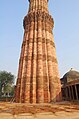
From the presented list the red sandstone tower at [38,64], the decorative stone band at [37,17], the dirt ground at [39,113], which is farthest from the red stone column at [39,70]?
the dirt ground at [39,113]

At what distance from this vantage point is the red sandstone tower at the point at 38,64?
1748 centimetres

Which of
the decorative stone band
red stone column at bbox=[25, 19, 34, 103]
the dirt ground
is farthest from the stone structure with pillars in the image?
the decorative stone band

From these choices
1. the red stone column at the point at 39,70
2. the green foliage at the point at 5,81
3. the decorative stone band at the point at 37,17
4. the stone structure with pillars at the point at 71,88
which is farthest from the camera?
the green foliage at the point at 5,81

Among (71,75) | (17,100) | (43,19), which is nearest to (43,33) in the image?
(43,19)

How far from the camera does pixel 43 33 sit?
70.2ft

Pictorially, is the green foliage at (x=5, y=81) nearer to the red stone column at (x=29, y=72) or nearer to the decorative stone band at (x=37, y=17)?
the decorative stone band at (x=37, y=17)

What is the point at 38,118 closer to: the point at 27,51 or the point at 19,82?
the point at 19,82

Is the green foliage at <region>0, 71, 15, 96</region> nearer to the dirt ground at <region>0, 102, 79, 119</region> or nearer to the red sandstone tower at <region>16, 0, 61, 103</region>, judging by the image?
the red sandstone tower at <region>16, 0, 61, 103</region>

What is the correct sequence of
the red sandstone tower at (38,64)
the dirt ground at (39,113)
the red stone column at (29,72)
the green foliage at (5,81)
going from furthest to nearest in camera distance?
the green foliage at (5,81), the red sandstone tower at (38,64), the red stone column at (29,72), the dirt ground at (39,113)

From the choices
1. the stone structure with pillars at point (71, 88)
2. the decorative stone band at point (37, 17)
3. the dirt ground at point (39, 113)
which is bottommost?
the dirt ground at point (39, 113)

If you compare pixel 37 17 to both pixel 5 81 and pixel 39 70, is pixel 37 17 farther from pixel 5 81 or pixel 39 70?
pixel 5 81

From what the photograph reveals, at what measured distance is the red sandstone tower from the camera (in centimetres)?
1748

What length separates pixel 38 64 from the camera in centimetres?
1895

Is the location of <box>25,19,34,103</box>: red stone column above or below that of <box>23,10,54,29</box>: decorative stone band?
below
